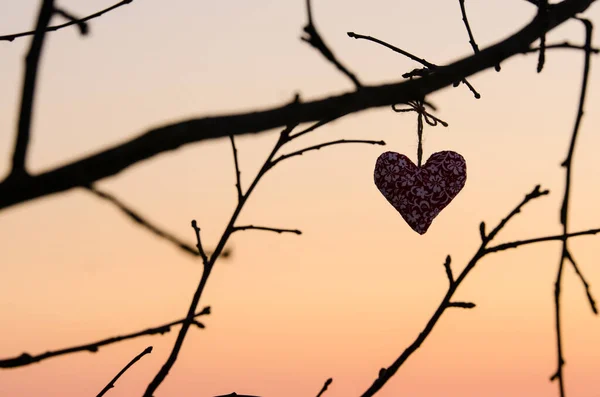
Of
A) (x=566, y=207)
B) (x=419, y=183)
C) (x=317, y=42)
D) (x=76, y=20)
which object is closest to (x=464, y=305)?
(x=566, y=207)

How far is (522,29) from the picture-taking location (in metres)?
1.72

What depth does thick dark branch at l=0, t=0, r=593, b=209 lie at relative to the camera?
136 centimetres

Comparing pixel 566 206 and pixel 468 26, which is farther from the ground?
pixel 468 26

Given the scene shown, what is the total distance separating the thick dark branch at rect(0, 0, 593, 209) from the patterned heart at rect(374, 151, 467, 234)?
118 inches

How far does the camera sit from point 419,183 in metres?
4.61

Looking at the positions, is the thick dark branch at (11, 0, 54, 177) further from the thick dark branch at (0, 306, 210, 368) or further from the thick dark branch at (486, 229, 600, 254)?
the thick dark branch at (486, 229, 600, 254)

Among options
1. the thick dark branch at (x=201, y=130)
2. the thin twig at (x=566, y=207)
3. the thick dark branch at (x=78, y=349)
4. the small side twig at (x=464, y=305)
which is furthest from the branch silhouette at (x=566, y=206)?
the thick dark branch at (x=78, y=349)

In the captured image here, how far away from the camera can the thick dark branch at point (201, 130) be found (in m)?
1.36

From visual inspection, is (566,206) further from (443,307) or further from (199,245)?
(199,245)

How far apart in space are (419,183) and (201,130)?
333 centimetres

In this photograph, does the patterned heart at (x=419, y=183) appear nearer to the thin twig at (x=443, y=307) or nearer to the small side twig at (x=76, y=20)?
the thin twig at (x=443, y=307)

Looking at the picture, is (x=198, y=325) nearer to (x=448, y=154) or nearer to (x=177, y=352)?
(x=177, y=352)

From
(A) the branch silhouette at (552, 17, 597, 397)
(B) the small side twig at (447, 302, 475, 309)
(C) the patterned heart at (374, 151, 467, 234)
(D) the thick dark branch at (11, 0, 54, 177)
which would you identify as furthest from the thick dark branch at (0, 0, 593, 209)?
(C) the patterned heart at (374, 151, 467, 234)

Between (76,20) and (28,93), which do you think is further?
(76,20)
